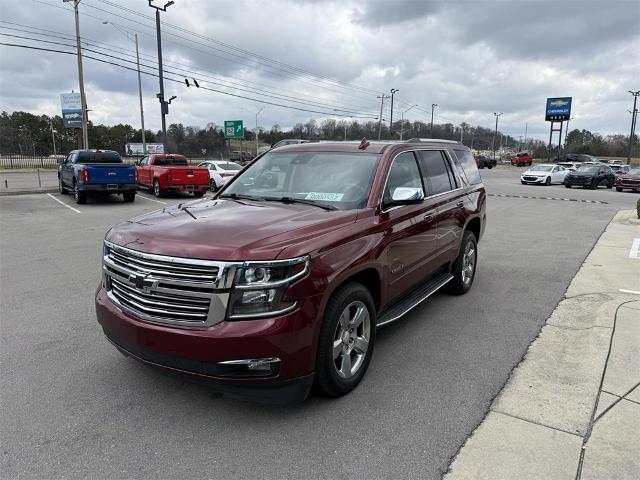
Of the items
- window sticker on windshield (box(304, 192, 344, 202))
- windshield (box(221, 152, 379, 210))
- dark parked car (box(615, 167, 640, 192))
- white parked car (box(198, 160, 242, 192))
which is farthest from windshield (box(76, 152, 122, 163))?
dark parked car (box(615, 167, 640, 192))

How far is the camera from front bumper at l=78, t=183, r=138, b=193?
52.5ft

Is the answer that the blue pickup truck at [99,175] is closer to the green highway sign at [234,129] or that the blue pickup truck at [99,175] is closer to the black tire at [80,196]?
the black tire at [80,196]

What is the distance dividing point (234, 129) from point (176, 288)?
3022 inches

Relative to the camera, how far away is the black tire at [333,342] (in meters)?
3.12

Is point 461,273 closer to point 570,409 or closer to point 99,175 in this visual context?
point 570,409

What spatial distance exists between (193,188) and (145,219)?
616 inches

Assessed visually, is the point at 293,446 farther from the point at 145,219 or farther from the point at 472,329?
the point at 472,329

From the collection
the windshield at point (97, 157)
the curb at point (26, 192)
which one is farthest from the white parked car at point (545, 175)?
the curb at point (26, 192)

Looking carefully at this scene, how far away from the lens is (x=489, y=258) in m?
8.30

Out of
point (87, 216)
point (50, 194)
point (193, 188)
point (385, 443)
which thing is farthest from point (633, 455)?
point (50, 194)

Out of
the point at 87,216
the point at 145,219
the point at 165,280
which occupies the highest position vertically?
the point at 145,219

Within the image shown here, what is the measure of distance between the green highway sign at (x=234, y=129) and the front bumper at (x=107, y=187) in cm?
5995

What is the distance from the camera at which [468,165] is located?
21.3 feet

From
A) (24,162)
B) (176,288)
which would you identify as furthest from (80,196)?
(24,162)
